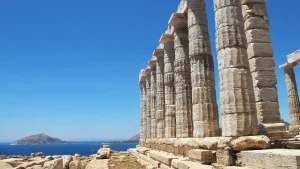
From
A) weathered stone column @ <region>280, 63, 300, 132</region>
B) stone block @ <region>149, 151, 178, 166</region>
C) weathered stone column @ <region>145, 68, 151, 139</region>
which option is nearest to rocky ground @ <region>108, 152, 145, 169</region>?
stone block @ <region>149, 151, 178, 166</region>

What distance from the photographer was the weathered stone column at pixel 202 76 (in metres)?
14.5

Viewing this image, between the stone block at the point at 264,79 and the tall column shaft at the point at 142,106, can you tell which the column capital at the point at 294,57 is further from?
the tall column shaft at the point at 142,106

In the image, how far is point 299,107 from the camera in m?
25.8

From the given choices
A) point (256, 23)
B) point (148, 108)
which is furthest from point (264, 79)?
point (148, 108)

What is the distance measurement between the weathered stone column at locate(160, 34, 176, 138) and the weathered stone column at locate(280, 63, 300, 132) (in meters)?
11.5

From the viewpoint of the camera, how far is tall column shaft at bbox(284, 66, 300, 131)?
25.6 meters

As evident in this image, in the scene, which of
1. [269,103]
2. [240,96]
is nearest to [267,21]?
[269,103]

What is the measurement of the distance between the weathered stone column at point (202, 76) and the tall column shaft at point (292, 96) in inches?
530

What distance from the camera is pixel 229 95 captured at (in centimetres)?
1109

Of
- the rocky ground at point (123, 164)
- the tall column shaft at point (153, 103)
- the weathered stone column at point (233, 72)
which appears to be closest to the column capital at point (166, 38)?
the tall column shaft at point (153, 103)

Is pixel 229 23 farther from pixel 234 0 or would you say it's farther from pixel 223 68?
pixel 223 68

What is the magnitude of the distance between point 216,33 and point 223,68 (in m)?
1.67

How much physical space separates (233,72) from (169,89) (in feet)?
34.5

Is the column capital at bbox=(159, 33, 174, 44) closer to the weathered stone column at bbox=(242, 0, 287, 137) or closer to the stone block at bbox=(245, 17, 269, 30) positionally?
the weathered stone column at bbox=(242, 0, 287, 137)
